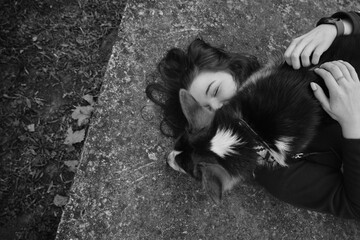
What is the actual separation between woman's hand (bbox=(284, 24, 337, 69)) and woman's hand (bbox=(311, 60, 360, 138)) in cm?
16

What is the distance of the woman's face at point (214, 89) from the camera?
2.73m

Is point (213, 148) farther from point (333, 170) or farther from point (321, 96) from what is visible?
point (333, 170)

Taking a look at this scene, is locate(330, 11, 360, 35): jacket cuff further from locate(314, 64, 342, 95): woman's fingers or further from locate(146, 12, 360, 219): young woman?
locate(314, 64, 342, 95): woman's fingers

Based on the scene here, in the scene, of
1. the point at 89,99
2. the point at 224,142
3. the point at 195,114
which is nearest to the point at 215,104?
the point at 195,114

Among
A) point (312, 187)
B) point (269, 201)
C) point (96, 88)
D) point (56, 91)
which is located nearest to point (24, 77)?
point (56, 91)

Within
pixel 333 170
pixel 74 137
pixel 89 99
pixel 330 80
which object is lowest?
pixel 74 137

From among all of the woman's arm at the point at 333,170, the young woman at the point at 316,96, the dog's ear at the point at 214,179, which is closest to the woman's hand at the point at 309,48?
the young woman at the point at 316,96

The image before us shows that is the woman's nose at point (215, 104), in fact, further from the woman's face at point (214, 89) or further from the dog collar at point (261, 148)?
the dog collar at point (261, 148)

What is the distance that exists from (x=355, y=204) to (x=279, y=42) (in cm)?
169

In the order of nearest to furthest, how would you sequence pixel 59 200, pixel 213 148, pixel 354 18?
1. pixel 213 148
2. pixel 354 18
3. pixel 59 200

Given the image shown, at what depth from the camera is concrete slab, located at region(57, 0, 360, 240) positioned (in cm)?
258

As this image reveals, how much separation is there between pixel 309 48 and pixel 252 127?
79 cm

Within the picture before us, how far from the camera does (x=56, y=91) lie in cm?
334

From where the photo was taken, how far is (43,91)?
10.9 feet
